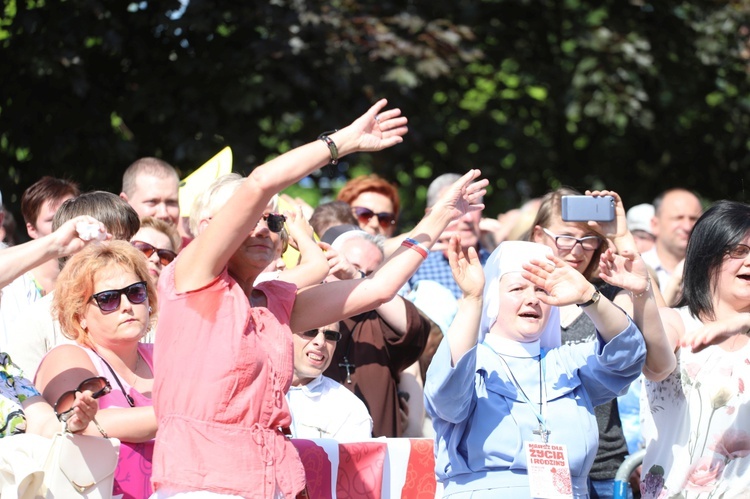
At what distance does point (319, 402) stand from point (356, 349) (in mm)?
518

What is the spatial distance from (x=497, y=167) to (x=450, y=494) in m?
7.03

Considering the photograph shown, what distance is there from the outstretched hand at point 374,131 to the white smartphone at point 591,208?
855 millimetres

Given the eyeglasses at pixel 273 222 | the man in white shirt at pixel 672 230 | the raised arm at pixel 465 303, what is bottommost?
the man in white shirt at pixel 672 230

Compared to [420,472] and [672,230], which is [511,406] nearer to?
[420,472]

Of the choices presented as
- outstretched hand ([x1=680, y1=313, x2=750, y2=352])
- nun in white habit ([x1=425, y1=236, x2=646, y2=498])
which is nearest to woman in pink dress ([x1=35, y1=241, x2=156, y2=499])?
nun in white habit ([x1=425, y1=236, x2=646, y2=498])

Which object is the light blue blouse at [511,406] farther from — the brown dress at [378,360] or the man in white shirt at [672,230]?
the man in white shirt at [672,230]

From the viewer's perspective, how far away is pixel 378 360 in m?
5.29

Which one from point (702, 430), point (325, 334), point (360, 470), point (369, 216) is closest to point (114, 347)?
point (325, 334)

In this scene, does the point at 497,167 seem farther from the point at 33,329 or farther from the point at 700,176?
the point at 33,329

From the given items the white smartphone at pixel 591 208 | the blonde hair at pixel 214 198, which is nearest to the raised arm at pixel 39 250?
the blonde hair at pixel 214 198

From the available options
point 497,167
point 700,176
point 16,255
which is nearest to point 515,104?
point 497,167

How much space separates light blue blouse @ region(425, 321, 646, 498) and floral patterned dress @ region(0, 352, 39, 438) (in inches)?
55.5

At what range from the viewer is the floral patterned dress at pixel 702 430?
4.22 metres

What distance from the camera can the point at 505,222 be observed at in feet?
30.8
